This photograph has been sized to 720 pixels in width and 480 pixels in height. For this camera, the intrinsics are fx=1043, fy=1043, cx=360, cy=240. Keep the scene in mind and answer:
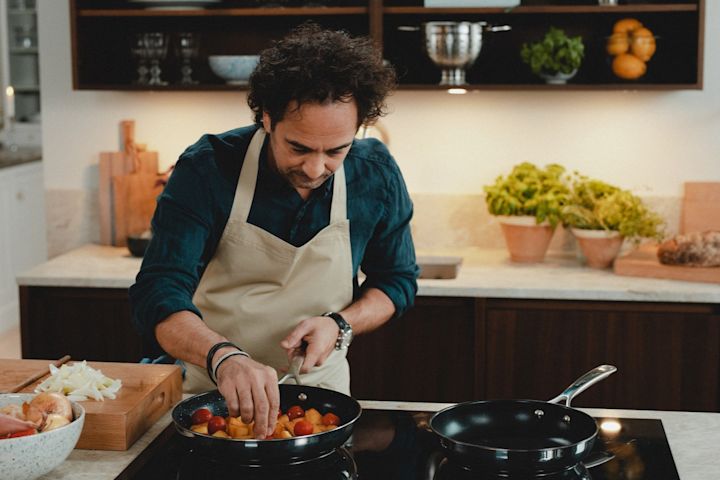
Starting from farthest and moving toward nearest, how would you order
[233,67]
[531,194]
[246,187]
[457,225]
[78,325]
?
[457,225], [233,67], [531,194], [78,325], [246,187]

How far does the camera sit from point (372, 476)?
69.3 inches

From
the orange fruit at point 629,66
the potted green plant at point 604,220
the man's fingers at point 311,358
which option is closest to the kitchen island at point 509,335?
the potted green plant at point 604,220

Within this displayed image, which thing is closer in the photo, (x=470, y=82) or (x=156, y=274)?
(x=156, y=274)

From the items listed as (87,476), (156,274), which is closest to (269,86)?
(156,274)

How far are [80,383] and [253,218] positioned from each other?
55 cm

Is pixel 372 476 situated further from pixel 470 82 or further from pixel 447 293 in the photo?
pixel 470 82

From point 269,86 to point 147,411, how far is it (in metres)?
0.67

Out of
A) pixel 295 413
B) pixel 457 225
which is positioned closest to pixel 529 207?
pixel 457 225

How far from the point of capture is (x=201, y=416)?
72.3 inches

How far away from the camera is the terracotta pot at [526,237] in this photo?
12.1 ft

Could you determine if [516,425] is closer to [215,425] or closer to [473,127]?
[215,425]

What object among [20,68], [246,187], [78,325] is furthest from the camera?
[20,68]

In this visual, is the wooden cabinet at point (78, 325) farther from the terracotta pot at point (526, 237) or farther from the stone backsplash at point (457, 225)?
the terracotta pot at point (526, 237)

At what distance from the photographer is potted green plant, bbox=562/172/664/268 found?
3.57 m
